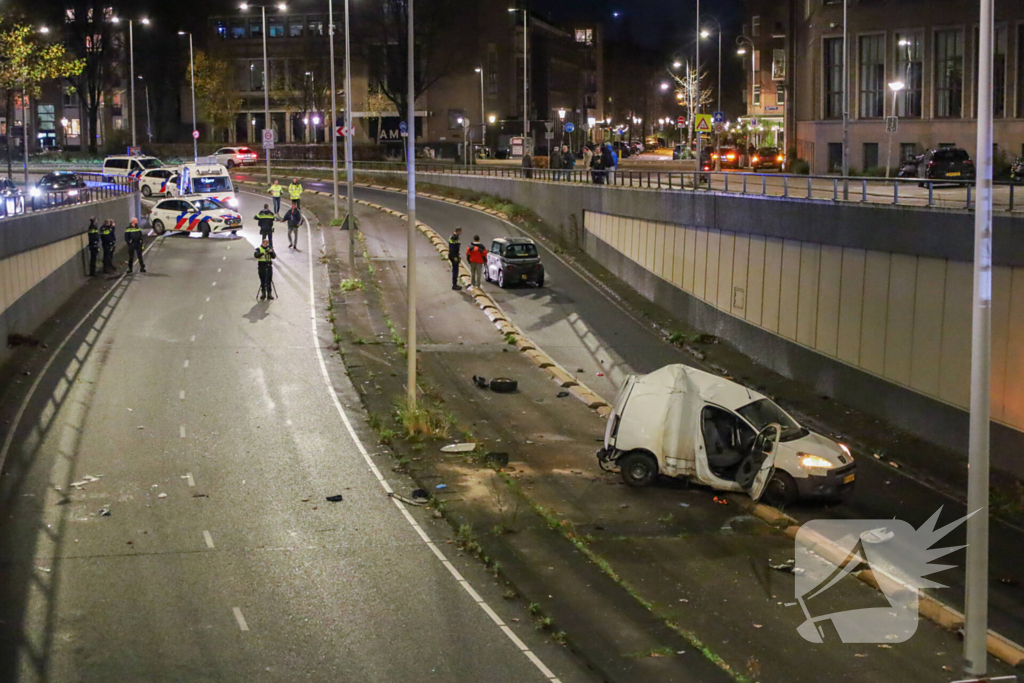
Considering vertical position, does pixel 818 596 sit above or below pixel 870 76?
below

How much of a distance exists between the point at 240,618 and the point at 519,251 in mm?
26780

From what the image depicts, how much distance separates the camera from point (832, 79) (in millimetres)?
63719

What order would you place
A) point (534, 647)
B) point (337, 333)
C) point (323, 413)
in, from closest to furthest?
point (534, 647) < point (323, 413) < point (337, 333)

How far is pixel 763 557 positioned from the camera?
1486 cm

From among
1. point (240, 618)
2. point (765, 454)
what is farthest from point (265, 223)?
point (240, 618)

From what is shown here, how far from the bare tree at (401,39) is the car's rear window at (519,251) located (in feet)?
159

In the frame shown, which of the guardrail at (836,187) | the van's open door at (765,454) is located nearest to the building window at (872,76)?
the guardrail at (836,187)

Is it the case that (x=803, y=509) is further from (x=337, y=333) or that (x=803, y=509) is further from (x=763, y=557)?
(x=337, y=333)

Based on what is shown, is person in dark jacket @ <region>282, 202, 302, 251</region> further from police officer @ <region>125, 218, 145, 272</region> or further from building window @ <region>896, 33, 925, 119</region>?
building window @ <region>896, 33, 925, 119</region>

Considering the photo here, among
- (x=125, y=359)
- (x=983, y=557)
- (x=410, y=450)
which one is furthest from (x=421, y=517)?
(x=125, y=359)

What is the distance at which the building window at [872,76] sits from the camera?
197 feet

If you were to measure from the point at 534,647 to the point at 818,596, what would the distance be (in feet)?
12.5

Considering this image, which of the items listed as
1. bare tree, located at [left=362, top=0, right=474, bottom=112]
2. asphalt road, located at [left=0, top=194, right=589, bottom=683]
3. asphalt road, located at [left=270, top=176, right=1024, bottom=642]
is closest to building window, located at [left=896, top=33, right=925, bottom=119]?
asphalt road, located at [left=270, top=176, right=1024, bottom=642]

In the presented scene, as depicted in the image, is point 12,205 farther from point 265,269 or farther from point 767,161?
point 767,161
